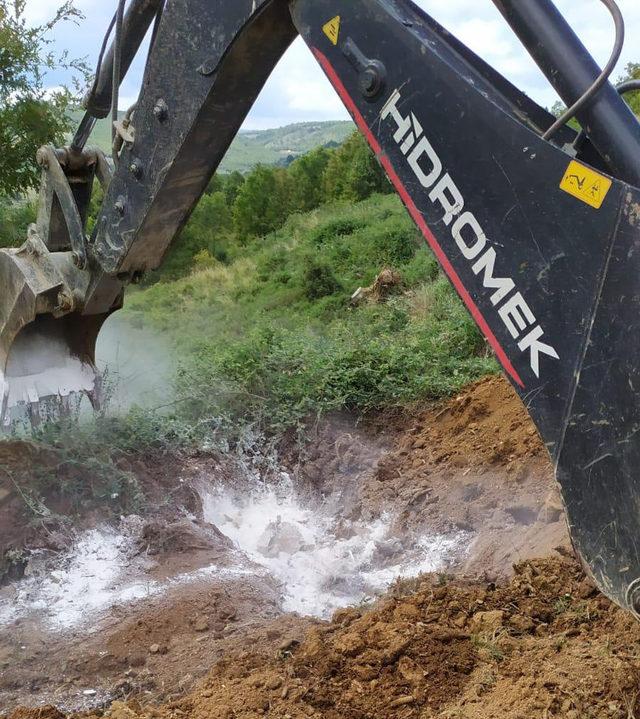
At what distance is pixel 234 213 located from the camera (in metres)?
41.0

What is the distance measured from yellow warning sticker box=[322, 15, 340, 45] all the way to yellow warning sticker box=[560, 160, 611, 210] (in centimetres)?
89

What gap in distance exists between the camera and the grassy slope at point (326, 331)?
6.36m

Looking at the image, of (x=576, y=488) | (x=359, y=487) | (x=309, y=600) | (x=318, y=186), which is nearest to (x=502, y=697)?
(x=576, y=488)

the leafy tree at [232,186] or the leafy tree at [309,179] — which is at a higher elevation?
the leafy tree at [309,179]

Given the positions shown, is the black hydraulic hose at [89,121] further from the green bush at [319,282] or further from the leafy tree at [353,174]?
the leafy tree at [353,174]

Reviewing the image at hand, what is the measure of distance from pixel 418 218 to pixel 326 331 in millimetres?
9861

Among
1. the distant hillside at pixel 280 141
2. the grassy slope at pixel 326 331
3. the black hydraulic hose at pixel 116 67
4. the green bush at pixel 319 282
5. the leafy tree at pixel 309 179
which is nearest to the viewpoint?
the black hydraulic hose at pixel 116 67

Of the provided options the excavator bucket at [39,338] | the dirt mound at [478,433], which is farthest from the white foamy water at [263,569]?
the excavator bucket at [39,338]

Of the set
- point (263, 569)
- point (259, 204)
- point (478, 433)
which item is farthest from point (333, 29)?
point (259, 204)

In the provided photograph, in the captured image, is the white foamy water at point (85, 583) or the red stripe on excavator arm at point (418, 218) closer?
the red stripe on excavator arm at point (418, 218)

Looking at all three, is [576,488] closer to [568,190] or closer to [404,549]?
[568,190]

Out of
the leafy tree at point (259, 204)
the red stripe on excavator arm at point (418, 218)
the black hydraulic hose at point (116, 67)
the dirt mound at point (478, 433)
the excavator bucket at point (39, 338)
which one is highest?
the black hydraulic hose at point (116, 67)

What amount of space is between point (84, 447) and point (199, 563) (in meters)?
1.15

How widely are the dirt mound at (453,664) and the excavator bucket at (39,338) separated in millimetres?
2000
